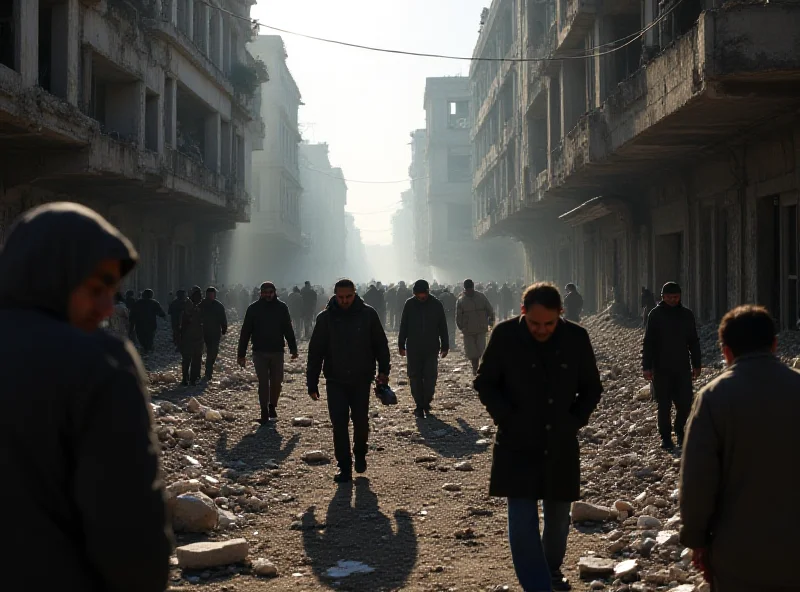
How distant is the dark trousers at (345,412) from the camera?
26.2 feet

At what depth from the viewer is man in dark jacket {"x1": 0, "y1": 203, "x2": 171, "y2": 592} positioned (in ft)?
6.07

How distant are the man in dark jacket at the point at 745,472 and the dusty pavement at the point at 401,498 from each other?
76.9 inches

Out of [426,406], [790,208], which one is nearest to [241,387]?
[426,406]

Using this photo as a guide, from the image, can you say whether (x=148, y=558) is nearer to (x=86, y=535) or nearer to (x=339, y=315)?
(x=86, y=535)

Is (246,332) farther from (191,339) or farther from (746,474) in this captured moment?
(746,474)

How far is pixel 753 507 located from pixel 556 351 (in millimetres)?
1508

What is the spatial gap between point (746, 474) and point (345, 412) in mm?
5316

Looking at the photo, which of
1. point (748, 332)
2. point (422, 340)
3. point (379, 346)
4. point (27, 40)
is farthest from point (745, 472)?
point (27, 40)

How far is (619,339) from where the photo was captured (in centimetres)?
1886

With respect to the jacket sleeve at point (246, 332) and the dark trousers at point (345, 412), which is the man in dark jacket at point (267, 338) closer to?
the jacket sleeve at point (246, 332)

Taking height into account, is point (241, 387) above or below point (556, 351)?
below

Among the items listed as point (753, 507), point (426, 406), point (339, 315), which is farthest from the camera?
point (426, 406)

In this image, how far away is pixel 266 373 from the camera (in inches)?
444

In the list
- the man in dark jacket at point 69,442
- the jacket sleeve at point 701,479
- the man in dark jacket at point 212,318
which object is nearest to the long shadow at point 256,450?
the man in dark jacket at point 212,318
